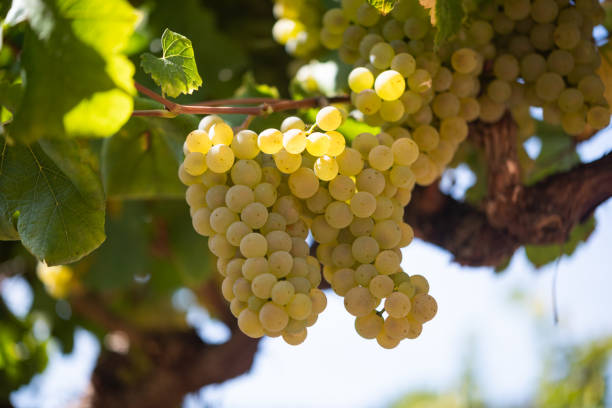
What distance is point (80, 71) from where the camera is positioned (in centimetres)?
47

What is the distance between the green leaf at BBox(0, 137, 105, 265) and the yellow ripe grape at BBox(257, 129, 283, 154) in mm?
183

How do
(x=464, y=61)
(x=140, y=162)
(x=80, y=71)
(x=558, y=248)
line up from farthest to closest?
(x=558, y=248), (x=140, y=162), (x=464, y=61), (x=80, y=71)

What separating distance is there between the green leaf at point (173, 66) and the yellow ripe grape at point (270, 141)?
10cm

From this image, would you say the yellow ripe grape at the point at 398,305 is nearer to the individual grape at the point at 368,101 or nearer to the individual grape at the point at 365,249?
the individual grape at the point at 365,249

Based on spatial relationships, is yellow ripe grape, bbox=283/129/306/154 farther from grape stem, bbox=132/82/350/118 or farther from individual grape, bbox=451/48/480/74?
individual grape, bbox=451/48/480/74

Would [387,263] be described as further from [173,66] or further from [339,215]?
[173,66]

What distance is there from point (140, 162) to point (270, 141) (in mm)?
364

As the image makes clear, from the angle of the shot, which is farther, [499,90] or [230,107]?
[499,90]

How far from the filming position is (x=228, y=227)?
0.55 meters

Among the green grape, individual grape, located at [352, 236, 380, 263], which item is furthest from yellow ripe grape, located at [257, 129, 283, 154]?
the green grape

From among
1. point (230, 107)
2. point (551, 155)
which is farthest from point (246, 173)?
point (551, 155)

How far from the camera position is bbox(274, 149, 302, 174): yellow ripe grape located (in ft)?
1.82

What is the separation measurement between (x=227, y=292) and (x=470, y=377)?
13.9 ft

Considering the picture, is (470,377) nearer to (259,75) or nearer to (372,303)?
(259,75)
